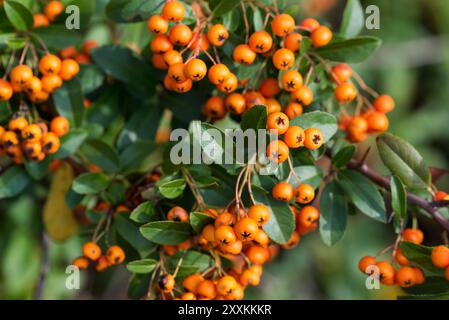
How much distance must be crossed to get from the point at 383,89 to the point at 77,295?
2.52 m

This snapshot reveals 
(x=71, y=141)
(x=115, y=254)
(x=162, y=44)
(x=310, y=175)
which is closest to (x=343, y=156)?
(x=310, y=175)

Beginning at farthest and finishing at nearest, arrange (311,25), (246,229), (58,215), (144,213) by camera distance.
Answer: (58,215) → (311,25) → (144,213) → (246,229)

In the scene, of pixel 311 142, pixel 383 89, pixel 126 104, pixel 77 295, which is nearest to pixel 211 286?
pixel 311 142

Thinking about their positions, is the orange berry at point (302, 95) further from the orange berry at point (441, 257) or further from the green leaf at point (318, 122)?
the orange berry at point (441, 257)

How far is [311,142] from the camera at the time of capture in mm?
1555

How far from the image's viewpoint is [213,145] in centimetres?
155

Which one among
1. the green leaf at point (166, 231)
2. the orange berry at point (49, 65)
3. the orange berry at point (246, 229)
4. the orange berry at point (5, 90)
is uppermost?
the orange berry at point (49, 65)

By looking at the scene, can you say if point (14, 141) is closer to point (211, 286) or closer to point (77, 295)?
point (211, 286)

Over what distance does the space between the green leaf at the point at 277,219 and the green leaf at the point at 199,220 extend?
0.16 meters

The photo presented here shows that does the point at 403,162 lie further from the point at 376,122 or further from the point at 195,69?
the point at 195,69

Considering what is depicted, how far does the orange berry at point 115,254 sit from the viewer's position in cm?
172

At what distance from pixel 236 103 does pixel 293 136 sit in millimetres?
267

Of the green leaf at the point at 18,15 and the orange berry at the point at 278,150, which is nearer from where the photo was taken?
the orange berry at the point at 278,150

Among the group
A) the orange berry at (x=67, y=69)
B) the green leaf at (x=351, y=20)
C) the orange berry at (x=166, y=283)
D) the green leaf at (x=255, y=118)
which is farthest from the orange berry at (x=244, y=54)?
the orange berry at (x=166, y=283)
